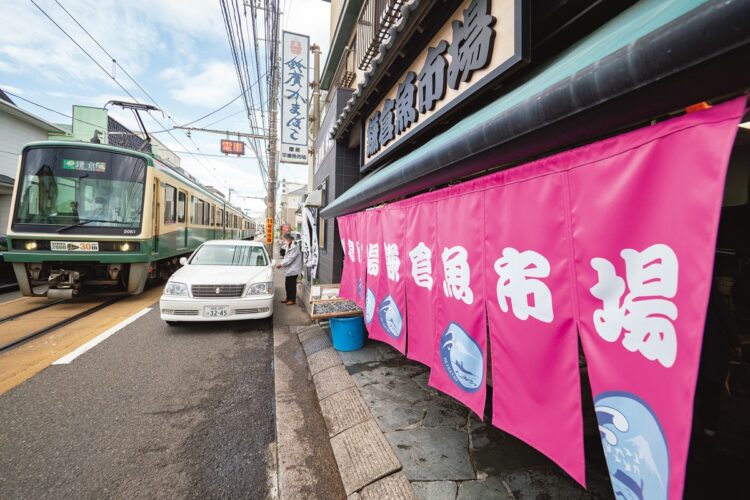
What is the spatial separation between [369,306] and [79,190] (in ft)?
26.2

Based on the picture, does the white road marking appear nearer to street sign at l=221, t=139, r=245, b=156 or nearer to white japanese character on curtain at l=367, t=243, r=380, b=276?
white japanese character on curtain at l=367, t=243, r=380, b=276

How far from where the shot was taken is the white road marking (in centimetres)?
465

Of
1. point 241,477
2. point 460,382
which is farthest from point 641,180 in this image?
point 241,477

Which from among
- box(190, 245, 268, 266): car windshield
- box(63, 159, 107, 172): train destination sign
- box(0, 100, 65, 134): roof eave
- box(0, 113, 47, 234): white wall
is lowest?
box(190, 245, 268, 266): car windshield

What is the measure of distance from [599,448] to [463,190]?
2667 millimetres

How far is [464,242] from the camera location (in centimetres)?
247

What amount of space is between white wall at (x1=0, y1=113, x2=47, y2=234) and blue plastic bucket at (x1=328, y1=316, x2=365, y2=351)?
761 inches

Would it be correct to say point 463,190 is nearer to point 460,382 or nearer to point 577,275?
point 577,275

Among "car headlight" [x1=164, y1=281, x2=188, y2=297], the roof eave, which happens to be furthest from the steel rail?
the roof eave

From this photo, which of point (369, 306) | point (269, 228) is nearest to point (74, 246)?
point (369, 306)

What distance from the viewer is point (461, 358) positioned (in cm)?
254

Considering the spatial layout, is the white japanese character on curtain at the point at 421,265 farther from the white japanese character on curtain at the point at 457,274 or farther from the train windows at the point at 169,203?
the train windows at the point at 169,203

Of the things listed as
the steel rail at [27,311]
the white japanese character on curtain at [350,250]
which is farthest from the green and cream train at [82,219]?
the white japanese character on curtain at [350,250]

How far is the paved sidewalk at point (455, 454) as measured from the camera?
2345 millimetres
